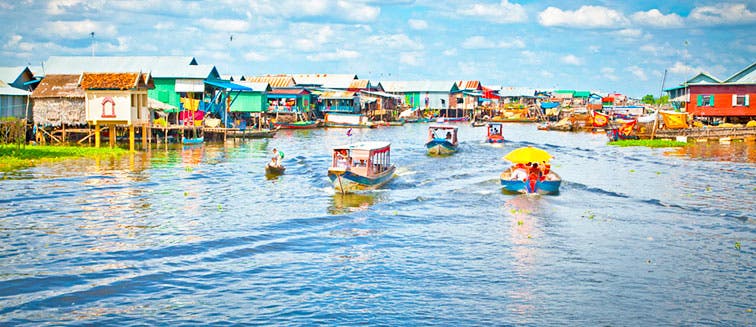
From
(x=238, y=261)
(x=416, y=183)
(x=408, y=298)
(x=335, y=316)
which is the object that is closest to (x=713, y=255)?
(x=408, y=298)

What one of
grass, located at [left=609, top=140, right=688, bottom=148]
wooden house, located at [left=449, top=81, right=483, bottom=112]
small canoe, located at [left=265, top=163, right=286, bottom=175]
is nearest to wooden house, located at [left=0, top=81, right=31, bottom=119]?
small canoe, located at [left=265, top=163, right=286, bottom=175]

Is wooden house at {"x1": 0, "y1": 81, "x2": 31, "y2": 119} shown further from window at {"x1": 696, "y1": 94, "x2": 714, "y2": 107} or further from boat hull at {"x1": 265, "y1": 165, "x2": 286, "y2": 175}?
window at {"x1": 696, "y1": 94, "x2": 714, "y2": 107}

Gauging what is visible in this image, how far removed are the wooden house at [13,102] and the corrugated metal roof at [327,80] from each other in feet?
157

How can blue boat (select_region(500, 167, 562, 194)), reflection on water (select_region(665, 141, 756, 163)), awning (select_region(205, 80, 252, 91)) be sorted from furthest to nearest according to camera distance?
awning (select_region(205, 80, 252, 91)) → reflection on water (select_region(665, 141, 756, 163)) → blue boat (select_region(500, 167, 562, 194))

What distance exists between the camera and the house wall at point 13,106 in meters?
42.9

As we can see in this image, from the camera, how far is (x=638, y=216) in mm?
22828

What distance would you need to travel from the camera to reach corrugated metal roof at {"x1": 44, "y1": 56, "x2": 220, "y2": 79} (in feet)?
180

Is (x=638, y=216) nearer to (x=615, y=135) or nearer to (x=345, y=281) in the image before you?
(x=345, y=281)

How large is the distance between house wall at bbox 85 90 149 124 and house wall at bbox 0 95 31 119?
7082 mm

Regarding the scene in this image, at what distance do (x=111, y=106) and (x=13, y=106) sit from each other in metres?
8.45

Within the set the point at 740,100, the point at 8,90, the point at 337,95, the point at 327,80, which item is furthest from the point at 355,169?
the point at 327,80

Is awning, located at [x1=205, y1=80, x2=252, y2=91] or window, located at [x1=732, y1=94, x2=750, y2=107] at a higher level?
awning, located at [x1=205, y1=80, x2=252, y2=91]

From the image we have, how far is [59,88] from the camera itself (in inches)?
1731

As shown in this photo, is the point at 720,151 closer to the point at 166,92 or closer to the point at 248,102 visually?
the point at 166,92
